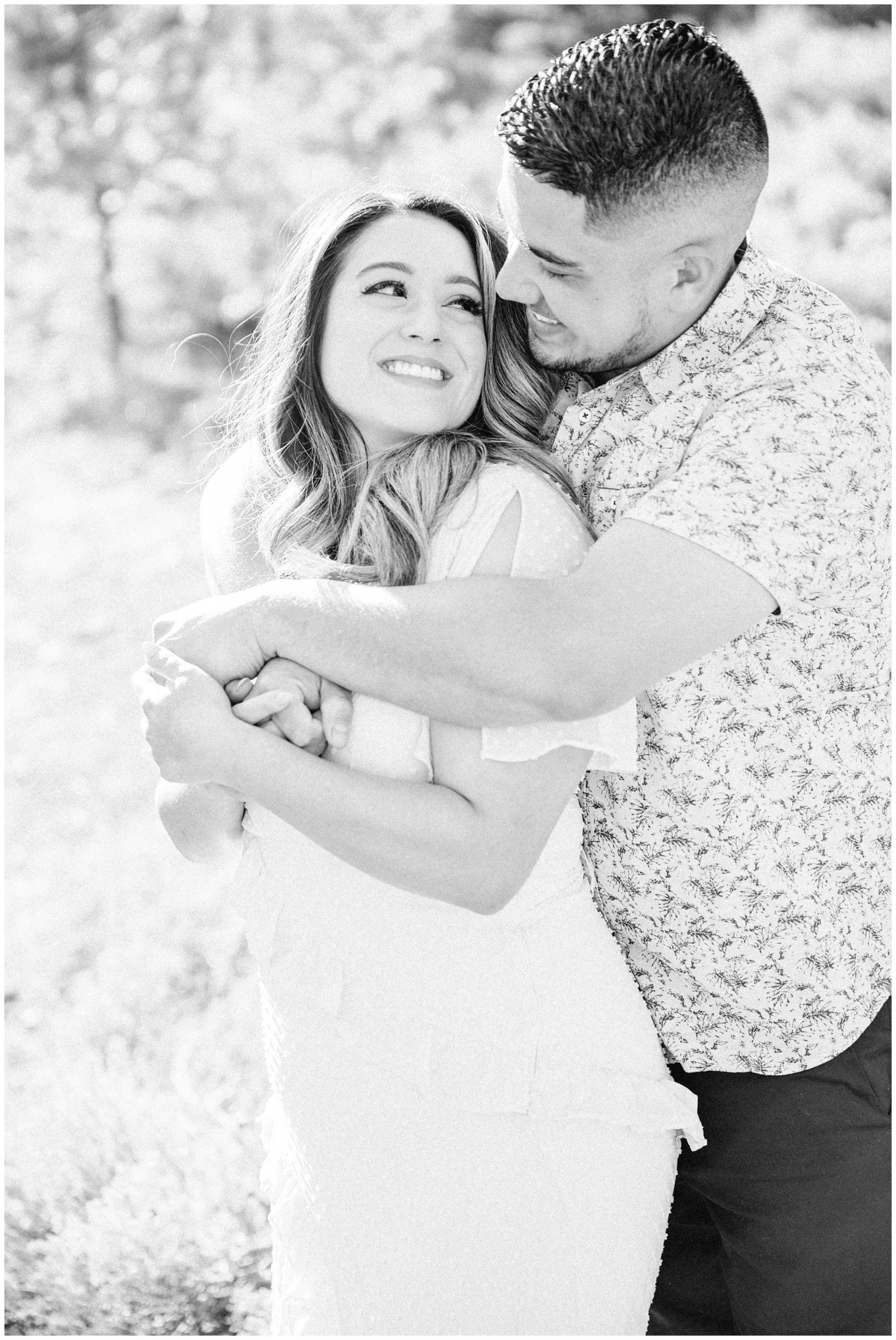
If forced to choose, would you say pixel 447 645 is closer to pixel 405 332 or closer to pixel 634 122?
pixel 405 332

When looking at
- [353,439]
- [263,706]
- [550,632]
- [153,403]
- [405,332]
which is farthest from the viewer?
[153,403]

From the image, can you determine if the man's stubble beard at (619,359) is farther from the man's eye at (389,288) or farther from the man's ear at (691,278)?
the man's eye at (389,288)

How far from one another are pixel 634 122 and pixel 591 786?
0.98 m

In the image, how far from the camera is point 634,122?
6.19ft

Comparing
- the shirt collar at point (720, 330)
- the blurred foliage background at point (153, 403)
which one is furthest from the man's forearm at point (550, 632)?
the blurred foliage background at point (153, 403)

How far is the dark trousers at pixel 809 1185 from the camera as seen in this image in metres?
2.04

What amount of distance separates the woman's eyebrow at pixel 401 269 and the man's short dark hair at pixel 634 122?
0.35 meters

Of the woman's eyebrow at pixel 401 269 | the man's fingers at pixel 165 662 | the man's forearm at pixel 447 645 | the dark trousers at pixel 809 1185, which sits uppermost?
the woman's eyebrow at pixel 401 269

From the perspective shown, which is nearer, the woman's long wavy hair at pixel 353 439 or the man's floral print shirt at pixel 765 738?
the man's floral print shirt at pixel 765 738

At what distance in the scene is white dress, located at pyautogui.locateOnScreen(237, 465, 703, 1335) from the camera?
1.84m

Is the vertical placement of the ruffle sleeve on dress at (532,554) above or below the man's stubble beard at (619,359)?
below

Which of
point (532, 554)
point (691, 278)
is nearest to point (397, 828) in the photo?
point (532, 554)

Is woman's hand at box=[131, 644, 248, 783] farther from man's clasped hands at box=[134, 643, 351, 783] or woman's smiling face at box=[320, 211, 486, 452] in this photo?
woman's smiling face at box=[320, 211, 486, 452]

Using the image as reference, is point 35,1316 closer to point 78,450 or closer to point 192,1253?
point 192,1253
